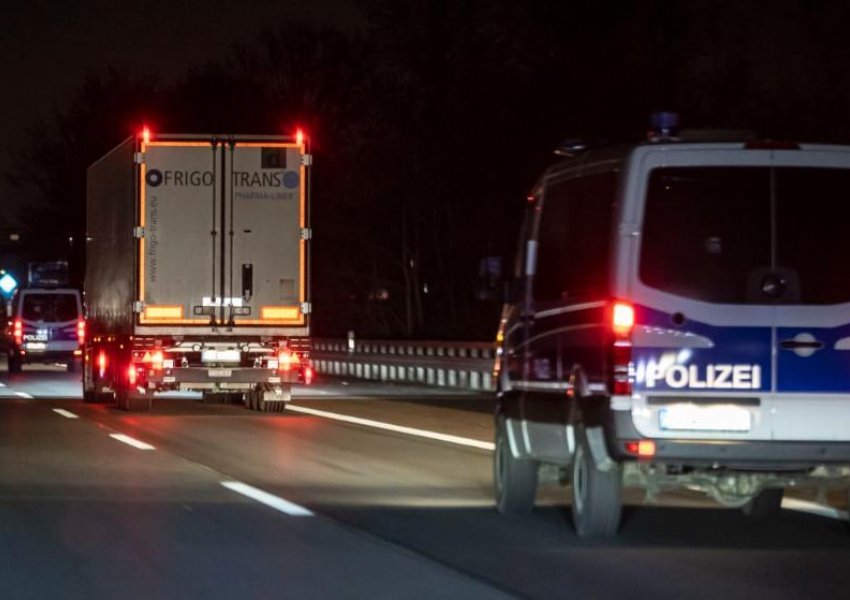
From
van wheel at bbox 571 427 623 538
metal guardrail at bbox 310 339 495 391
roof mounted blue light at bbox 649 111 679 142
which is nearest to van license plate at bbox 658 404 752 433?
van wheel at bbox 571 427 623 538

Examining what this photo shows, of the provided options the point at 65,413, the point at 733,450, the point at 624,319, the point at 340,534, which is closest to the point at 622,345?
the point at 624,319

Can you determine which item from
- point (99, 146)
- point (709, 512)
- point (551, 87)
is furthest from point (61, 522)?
point (99, 146)

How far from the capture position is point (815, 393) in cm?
1045

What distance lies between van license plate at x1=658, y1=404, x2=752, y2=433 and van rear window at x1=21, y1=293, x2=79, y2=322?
3391 centimetres

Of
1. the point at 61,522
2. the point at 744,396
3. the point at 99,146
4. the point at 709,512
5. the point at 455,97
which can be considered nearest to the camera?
the point at 744,396

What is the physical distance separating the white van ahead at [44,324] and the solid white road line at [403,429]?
54.3 feet

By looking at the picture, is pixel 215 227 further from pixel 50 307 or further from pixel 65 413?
pixel 50 307

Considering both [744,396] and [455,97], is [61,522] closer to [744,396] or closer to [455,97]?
[744,396]

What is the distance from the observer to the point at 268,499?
45.4 feet

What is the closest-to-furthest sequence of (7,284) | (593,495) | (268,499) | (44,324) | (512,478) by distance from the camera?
(593,495) < (512,478) < (268,499) < (44,324) < (7,284)

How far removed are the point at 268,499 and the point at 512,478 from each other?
2122 millimetres

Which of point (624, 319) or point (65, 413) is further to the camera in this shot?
point (65, 413)

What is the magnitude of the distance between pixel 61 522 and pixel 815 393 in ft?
17.2

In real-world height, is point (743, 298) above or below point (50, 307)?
below
